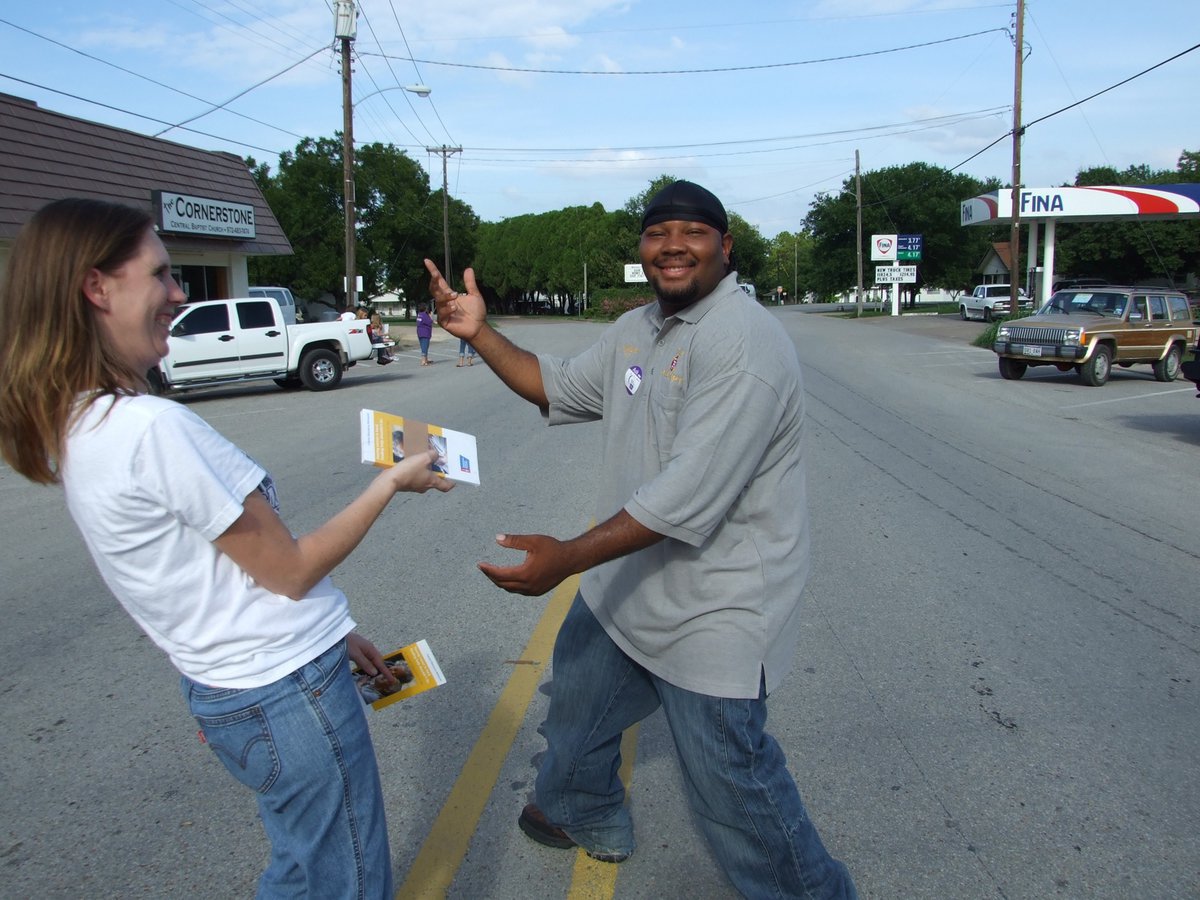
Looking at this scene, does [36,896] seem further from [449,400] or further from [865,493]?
[449,400]

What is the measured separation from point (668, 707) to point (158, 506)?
140 centimetres

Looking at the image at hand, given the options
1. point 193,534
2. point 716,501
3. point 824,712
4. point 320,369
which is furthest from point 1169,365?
point 193,534

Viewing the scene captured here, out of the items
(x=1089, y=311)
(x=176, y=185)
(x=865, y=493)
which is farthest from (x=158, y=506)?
(x=176, y=185)

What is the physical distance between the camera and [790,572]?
2469 mm

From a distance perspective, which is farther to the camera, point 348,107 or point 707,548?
point 348,107

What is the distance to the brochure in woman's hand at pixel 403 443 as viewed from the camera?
221 cm

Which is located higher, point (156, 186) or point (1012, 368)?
point (156, 186)

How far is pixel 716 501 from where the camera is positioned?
7.55 feet

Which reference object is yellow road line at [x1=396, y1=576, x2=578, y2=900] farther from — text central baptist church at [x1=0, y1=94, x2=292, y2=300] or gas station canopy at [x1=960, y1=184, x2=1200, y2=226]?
gas station canopy at [x1=960, y1=184, x2=1200, y2=226]

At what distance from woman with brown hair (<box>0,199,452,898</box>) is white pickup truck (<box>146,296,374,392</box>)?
55.5ft

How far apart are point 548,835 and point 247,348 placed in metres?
17.0

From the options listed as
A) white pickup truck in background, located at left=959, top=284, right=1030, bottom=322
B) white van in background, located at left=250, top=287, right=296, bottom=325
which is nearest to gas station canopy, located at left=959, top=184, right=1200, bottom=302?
white pickup truck in background, located at left=959, top=284, right=1030, bottom=322

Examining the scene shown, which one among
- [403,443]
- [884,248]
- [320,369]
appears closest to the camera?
[403,443]

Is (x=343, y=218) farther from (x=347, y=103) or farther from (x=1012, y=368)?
(x=1012, y=368)
